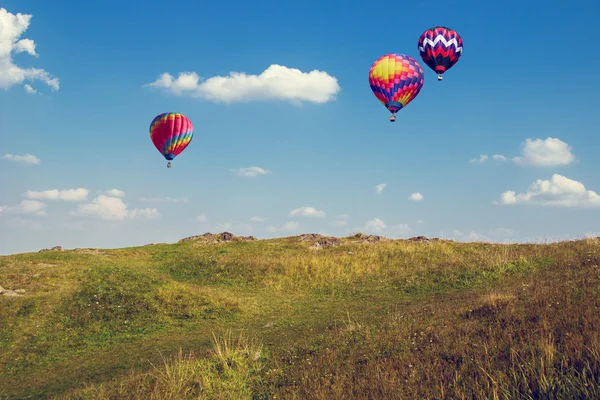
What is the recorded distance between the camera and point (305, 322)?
848 inches

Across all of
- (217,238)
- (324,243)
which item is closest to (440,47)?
(324,243)

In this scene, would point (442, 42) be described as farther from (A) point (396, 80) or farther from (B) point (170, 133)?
(B) point (170, 133)

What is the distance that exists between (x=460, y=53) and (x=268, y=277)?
29.5 m

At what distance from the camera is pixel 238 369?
12891 mm

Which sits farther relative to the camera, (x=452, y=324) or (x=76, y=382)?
(x=76, y=382)

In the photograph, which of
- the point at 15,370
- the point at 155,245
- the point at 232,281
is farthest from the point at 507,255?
the point at 155,245

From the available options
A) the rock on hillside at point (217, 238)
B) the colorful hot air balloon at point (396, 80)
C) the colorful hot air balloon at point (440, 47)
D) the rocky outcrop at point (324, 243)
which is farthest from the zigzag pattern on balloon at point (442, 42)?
the rock on hillside at point (217, 238)

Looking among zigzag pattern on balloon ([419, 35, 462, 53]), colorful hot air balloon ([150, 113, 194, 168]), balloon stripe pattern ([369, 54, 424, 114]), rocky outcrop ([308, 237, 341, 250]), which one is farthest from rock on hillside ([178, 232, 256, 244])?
zigzag pattern on balloon ([419, 35, 462, 53])

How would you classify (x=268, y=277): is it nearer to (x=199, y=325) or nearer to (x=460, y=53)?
(x=199, y=325)

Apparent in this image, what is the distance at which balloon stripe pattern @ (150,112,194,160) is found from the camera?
4358cm

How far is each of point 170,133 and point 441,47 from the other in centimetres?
2672

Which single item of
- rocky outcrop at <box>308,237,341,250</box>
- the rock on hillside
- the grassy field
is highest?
the rock on hillside

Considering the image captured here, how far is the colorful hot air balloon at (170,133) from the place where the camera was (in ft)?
143

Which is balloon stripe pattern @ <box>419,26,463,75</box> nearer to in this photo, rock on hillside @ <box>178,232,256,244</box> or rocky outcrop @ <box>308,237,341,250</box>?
rocky outcrop @ <box>308,237,341,250</box>
